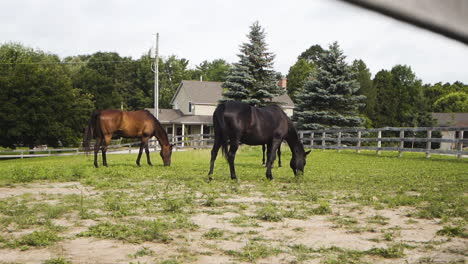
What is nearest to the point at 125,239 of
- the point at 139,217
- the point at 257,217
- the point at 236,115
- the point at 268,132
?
the point at 139,217

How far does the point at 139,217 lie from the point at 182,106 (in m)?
37.0

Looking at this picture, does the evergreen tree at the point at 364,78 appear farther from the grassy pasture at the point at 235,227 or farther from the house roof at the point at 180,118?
the house roof at the point at 180,118

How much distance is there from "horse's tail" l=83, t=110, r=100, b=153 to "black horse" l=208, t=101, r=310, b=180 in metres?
4.62

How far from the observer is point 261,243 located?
279 cm

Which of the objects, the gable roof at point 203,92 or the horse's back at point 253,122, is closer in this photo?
the horse's back at point 253,122

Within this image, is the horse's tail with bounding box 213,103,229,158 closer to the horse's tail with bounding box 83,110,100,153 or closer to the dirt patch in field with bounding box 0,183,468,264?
the dirt patch in field with bounding box 0,183,468,264

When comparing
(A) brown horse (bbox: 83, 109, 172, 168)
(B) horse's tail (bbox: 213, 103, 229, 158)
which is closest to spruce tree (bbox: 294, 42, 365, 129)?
(A) brown horse (bbox: 83, 109, 172, 168)

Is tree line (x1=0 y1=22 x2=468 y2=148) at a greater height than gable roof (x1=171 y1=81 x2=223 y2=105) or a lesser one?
lesser

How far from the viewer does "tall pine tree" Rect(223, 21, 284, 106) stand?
90.8 ft

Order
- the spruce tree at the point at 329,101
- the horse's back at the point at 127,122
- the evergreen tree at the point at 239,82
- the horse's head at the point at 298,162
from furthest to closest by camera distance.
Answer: the evergreen tree at the point at 239,82
the spruce tree at the point at 329,101
the horse's back at the point at 127,122
the horse's head at the point at 298,162

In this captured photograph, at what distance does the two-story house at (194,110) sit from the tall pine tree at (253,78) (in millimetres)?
8627

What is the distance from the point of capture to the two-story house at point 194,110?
3694 cm

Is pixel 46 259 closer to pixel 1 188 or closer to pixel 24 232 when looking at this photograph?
pixel 24 232

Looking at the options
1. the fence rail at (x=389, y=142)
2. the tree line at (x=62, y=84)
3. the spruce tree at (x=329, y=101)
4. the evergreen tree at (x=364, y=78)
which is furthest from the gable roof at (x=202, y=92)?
the evergreen tree at (x=364, y=78)
